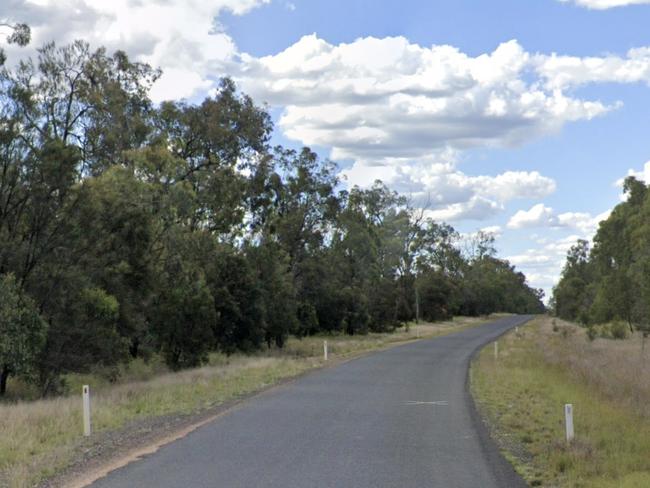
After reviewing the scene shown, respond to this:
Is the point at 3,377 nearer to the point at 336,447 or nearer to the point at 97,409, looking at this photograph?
the point at 97,409

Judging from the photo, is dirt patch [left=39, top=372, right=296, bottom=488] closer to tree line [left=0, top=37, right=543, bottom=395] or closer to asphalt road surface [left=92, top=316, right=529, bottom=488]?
asphalt road surface [left=92, top=316, right=529, bottom=488]

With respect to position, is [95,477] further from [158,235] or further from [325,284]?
[325,284]

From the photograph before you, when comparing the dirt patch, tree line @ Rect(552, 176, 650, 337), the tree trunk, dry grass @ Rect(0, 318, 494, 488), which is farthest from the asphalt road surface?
tree line @ Rect(552, 176, 650, 337)

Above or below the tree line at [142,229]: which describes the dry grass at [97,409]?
below

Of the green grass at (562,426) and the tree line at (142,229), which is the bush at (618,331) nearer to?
the tree line at (142,229)

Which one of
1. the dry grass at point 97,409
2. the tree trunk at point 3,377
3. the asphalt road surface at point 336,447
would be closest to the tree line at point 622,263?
the dry grass at point 97,409

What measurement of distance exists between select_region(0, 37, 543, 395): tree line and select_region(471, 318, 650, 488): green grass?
11937 mm

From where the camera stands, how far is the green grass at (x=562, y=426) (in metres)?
9.52

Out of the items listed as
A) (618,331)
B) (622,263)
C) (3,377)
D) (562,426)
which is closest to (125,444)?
(562,426)

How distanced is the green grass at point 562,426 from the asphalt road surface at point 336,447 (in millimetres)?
496

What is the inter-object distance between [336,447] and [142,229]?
600 inches

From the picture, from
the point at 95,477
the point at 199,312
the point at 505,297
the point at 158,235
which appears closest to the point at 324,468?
the point at 95,477

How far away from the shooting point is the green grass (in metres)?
9.52

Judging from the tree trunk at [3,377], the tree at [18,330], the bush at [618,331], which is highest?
the tree at [18,330]
